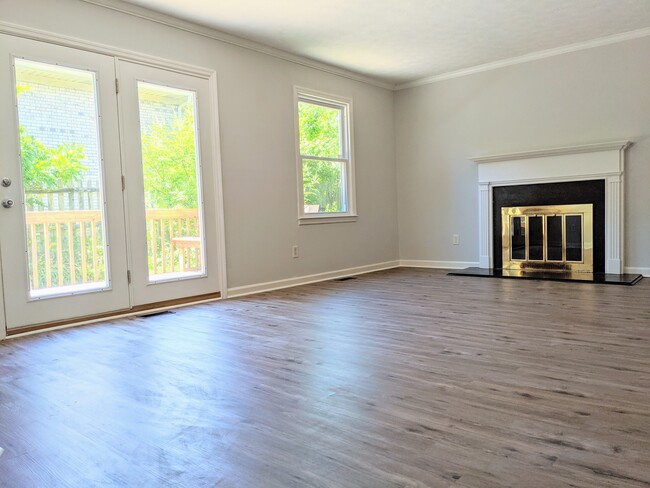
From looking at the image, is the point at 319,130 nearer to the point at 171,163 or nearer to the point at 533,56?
the point at 171,163

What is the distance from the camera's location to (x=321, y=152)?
5328 millimetres

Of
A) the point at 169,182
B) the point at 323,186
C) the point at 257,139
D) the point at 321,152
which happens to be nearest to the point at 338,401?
the point at 169,182

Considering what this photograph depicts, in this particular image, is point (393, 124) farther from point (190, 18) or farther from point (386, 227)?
point (190, 18)

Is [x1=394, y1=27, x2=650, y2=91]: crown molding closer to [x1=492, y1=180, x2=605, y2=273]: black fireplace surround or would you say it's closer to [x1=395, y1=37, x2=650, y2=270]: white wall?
[x1=395, y1=37, x2=650, y2=270]: white wall

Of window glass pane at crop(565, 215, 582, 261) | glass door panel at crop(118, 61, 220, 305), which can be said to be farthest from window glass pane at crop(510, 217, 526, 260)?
glass door panel at crop(118, 61, 220, 305)

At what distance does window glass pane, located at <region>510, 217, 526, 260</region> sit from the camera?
5273 millimetres

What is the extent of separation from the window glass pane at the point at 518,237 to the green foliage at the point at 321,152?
73.6 inches

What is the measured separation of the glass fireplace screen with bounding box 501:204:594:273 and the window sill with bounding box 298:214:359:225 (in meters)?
1.69

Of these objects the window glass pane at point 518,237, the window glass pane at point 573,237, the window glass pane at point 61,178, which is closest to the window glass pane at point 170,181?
the window glass pane at point 61,178

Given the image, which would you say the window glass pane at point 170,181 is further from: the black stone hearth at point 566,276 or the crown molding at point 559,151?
the crown molding at point 559,151

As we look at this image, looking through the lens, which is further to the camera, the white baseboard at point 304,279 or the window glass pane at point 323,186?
the window glass pane at point 323,186

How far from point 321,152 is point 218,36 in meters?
1.62

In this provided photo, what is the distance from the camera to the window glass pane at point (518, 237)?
5273 millimetres

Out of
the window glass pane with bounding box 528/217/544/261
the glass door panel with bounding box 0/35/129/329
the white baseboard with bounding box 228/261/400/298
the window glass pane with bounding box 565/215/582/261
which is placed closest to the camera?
the glass door panel with bounding box 0/35/129/329
